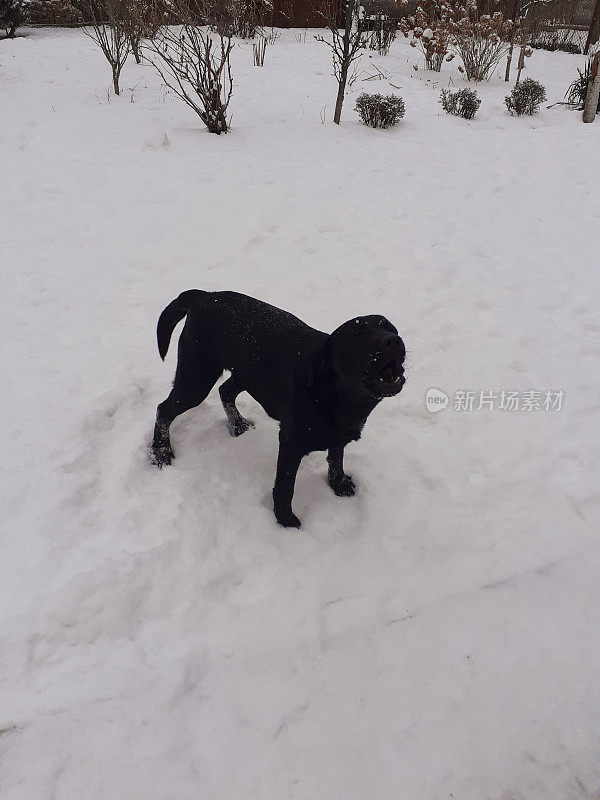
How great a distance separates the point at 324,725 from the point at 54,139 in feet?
23.6

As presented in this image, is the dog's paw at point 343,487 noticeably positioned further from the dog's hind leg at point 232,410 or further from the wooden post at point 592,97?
the wooden post at point 592,97

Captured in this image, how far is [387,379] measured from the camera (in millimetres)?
1498

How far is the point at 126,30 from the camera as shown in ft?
26.7

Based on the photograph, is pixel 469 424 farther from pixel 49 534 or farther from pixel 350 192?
pixel 350 192

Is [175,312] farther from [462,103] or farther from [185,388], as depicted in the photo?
[462,103]

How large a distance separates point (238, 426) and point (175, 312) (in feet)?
2.39

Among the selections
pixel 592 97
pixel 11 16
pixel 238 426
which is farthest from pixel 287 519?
pixel 11 16

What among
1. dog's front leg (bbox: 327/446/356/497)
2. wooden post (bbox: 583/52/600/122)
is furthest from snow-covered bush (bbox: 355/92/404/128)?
dog's front leg (bbox: 327/446/356/497)

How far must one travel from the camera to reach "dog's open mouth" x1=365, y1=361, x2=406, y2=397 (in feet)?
4.85

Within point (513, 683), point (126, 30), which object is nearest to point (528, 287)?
point (513, 683)

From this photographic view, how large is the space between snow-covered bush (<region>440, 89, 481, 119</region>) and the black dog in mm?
7661

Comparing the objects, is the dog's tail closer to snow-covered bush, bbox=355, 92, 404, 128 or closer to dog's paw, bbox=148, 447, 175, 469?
dog's paw, bbox=148, 447, 175, 469

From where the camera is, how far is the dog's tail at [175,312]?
213cm

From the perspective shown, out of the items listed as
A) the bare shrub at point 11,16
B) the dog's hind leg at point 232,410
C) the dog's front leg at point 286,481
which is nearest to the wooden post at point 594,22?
the dog's hind leg at point 232,410
